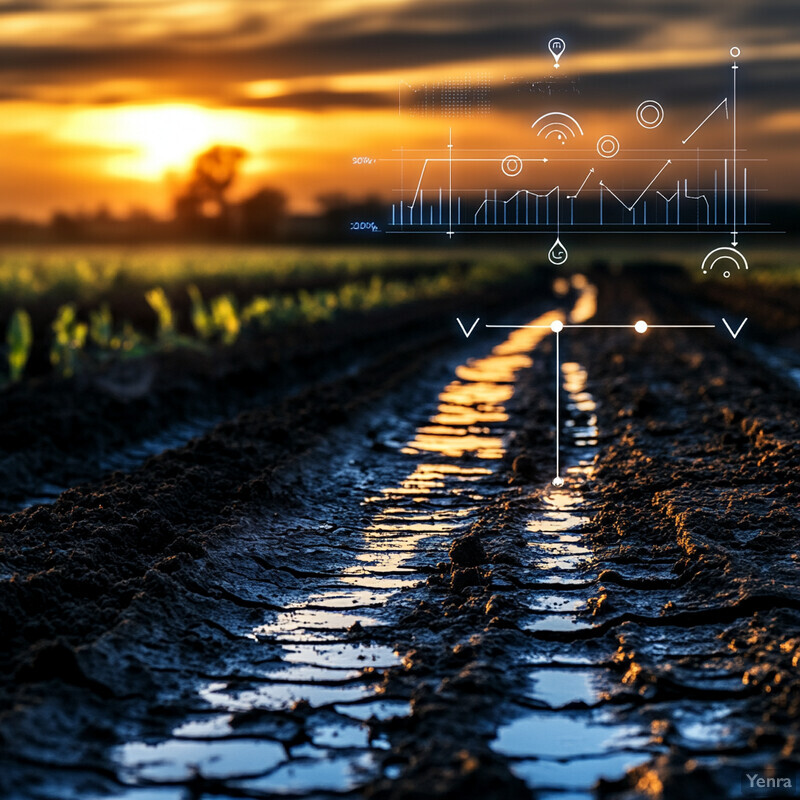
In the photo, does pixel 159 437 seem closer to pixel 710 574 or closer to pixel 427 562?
pixel 427 562

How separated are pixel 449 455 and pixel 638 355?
772 cm

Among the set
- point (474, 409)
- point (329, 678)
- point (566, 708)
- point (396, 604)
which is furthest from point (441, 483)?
Result: point (566, 708)

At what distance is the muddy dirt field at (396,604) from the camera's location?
3076mm

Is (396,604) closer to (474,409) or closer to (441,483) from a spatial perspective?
(441,483)

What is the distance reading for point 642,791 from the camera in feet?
9.27

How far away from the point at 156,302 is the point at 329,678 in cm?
994

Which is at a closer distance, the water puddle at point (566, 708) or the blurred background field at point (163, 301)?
the water puddle at point (566, 708)

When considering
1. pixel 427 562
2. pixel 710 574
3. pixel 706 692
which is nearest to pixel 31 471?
pixel 427 562

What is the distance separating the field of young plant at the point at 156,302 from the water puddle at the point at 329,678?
5986mm

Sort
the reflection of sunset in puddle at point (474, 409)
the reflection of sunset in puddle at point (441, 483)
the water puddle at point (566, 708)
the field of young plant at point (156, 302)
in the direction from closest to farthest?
1. the water puddle at point (566, 708)
2. the reflection of sunset in puddle at point (441, 483)
3. the reflection of sunset in puddle at point (474, 409)
4. the field of young plant at point (156, 302)

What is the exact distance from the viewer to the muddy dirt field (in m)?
3.08

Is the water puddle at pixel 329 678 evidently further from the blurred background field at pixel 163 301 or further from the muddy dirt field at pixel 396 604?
the blurred background field at pixel 163 301

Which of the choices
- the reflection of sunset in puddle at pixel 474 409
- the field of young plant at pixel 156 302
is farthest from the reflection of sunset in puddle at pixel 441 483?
the field of young plant at pixel 156 302

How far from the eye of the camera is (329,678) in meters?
3.75
